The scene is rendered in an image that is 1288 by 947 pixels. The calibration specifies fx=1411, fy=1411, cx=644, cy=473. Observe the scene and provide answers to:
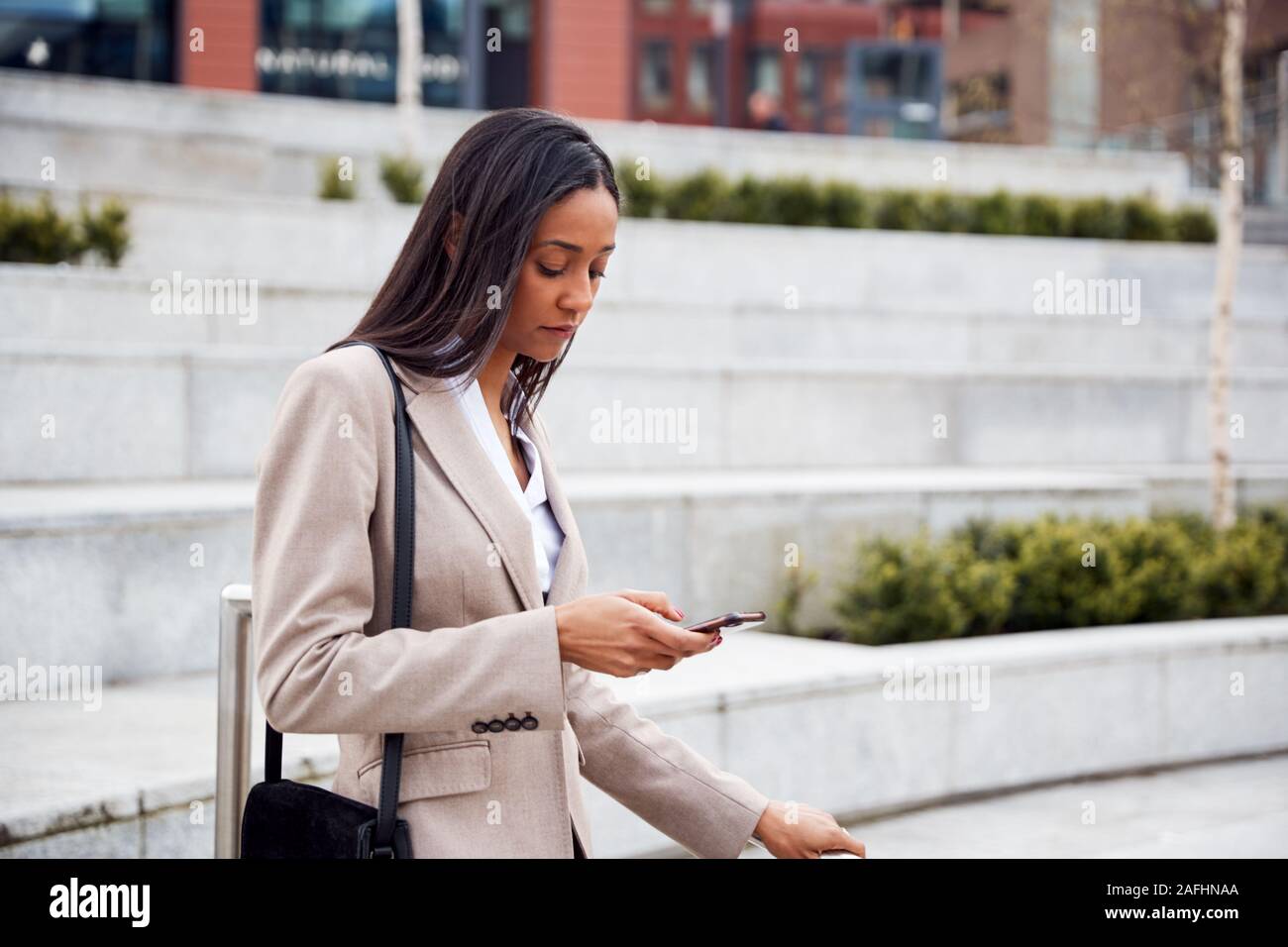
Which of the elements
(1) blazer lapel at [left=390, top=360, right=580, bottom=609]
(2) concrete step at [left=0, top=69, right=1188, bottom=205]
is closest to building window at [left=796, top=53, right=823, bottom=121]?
(2) concrete step at [left=0, top=69, right=1188, bottom=205]

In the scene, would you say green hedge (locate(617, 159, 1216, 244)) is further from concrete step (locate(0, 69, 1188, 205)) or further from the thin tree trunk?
the thin tree trunk

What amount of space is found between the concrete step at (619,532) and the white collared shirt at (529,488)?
12.0 feet

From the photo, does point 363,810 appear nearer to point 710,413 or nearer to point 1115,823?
point 1115,823

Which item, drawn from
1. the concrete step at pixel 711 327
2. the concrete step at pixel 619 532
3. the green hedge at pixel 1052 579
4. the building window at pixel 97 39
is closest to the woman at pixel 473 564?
the concrete step at pixel 619 532

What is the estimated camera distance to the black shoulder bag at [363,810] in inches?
76.4

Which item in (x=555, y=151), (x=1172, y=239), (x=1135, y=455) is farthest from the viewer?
(x=1172, y=239)

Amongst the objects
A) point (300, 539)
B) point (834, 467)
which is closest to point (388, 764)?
point (300, 539)

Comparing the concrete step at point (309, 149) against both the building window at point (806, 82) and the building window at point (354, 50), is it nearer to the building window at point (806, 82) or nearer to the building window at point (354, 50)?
the building window at point (354, 50)

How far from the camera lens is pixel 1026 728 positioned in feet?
20.5

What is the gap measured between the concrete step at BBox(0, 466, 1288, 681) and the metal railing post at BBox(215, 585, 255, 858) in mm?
2714

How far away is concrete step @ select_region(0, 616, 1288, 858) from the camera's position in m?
3.98

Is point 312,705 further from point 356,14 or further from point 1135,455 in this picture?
point 356,14

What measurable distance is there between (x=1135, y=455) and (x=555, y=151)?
363 inches
